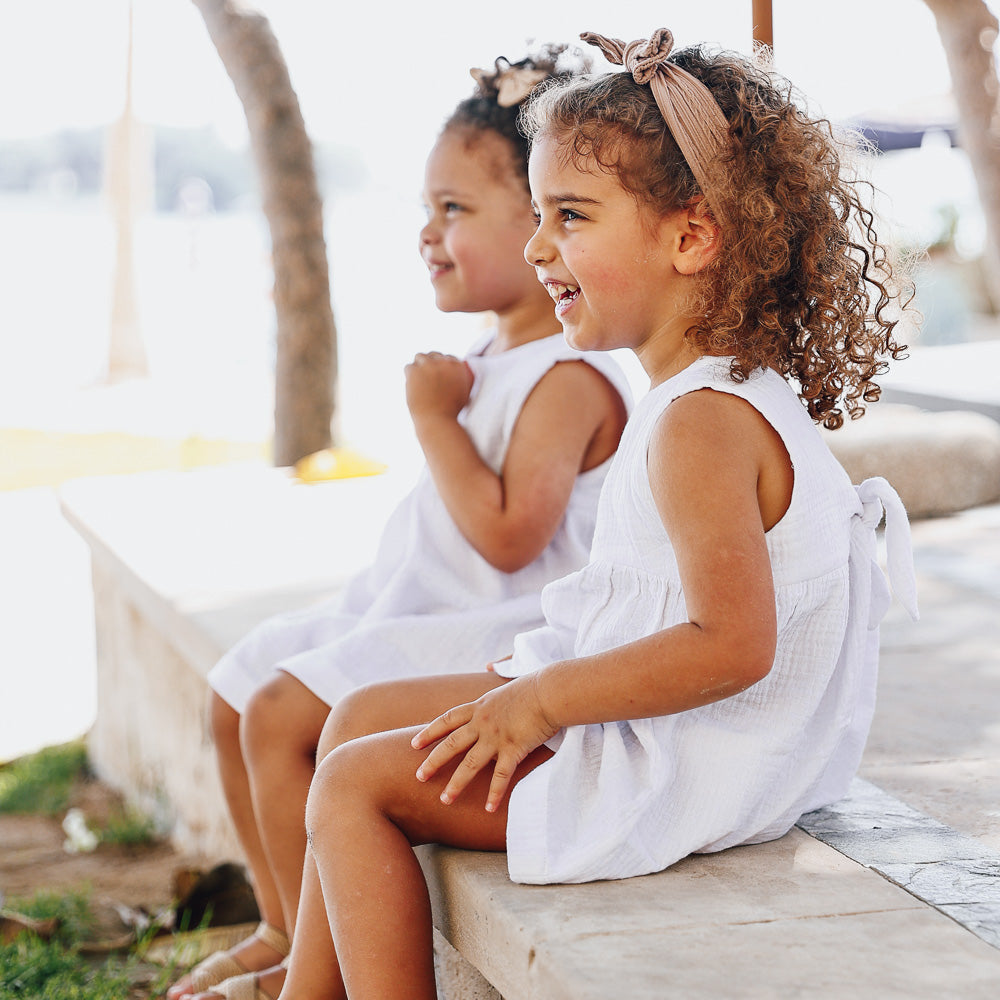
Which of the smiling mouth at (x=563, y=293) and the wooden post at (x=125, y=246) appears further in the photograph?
the wooden post at (x=125, y=246)

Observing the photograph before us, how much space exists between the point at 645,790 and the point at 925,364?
577 cm

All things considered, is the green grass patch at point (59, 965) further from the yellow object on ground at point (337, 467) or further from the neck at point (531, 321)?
the yellow object on ground at point (337, 467)

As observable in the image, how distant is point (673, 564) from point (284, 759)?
2.61 feet

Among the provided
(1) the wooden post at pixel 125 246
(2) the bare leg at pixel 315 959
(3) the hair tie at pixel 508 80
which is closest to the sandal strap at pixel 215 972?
(2) the bare leg at pixel 315 959

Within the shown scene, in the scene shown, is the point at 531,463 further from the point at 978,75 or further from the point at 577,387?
the point at 978,75

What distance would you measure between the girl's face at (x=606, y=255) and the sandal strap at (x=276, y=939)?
3.89ft

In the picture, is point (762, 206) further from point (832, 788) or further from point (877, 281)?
point (832, 788)

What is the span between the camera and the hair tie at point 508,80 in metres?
2.31

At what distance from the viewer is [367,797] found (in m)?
1.63

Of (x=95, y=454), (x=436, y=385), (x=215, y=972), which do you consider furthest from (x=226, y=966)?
(x=95, y=454)

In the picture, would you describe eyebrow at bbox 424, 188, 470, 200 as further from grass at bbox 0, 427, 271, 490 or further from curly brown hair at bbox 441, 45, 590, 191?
grass at bbox 0, 427, 271, 490

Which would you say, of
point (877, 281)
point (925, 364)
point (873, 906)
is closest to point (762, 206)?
point (877, 281)

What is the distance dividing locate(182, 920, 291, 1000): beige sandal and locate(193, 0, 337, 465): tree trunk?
4.41 metres

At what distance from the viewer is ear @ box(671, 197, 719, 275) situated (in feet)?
5.51
